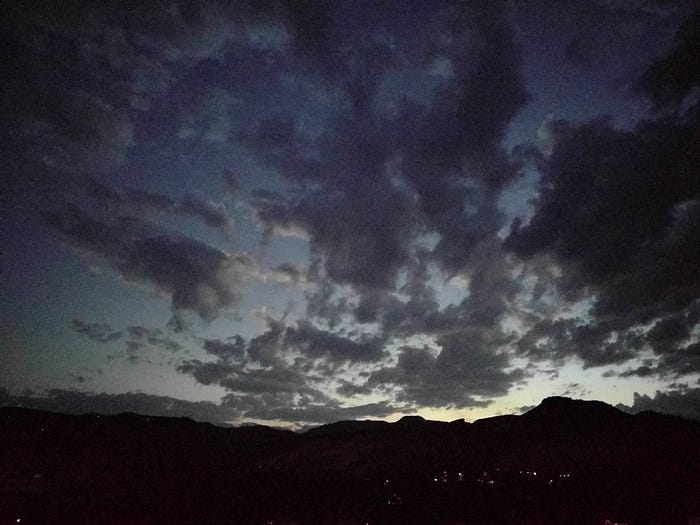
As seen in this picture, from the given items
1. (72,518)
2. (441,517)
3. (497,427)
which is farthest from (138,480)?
(497,427)

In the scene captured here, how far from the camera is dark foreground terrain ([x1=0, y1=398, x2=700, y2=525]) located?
6375cm

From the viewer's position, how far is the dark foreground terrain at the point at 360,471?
63.8 m

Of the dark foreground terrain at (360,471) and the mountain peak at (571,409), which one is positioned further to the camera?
the mountain peak at (571,409)

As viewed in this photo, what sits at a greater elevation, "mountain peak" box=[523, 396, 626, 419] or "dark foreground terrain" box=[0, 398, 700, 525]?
"mountain peak" box=[523, 396, 626, 419]

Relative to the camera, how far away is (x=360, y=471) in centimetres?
10838

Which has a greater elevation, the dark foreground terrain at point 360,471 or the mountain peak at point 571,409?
the mountain peak at point 571,409

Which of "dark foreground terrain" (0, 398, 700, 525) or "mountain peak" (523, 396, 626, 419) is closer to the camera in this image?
"dark foreground terrain" (0, 398, 700, 525)

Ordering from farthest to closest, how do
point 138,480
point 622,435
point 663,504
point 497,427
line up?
point 497,427 → point 622,435 → point 138,480 → point 663,504

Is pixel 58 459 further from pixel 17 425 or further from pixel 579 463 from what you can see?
pixel 579 463

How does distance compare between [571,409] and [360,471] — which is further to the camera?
[571,409]

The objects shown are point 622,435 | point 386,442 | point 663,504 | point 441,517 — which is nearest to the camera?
point 663,504

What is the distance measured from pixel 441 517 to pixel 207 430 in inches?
4192

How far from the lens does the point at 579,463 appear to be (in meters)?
103

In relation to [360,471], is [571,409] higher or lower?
higher
